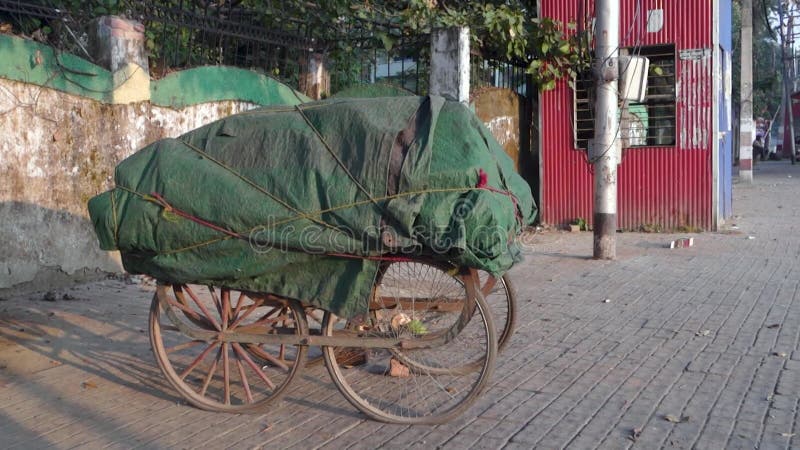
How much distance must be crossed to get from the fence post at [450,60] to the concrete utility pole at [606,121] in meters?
1.79

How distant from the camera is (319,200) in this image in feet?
14.4

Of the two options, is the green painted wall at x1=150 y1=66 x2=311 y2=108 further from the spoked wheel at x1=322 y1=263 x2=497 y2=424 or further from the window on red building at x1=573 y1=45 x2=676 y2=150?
the window on red building at x1=573 y1=45 x2=676 y2=150

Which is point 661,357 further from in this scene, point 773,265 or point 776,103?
point 776,103

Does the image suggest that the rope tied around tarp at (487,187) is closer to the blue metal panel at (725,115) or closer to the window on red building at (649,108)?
the window on red building at (649,108)

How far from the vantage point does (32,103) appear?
741 centimetres

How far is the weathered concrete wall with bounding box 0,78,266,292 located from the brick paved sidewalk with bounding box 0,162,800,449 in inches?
12.0

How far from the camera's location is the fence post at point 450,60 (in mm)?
10914

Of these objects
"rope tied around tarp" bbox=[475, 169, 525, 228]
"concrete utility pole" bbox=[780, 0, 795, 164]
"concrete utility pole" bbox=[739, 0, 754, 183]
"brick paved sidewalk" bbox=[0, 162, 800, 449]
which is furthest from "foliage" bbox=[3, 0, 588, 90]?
"concrete utility pole" bbox=[780, 0, 795, 164]

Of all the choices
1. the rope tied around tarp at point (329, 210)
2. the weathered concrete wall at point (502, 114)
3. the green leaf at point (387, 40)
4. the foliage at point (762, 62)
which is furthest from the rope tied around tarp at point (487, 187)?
the foliage at point (762, 62)

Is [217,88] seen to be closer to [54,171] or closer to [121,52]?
[121,52]

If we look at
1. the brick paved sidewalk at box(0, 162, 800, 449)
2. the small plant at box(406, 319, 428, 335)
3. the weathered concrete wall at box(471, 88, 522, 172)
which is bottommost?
the brick paved sidewalk at box(0, 162, 800, 449)

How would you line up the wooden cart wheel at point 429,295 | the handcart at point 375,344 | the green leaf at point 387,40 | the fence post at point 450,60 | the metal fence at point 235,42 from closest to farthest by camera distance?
1. the handcart at point 375,344
2. the wooden cart wheel at point 429,295
3. the metal fence at point 235,42
4. the fence post at point 450,60
5. the green leaf at point 387,40

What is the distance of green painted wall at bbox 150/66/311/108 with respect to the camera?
886 centimetres

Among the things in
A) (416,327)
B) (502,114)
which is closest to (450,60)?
(502,114)
